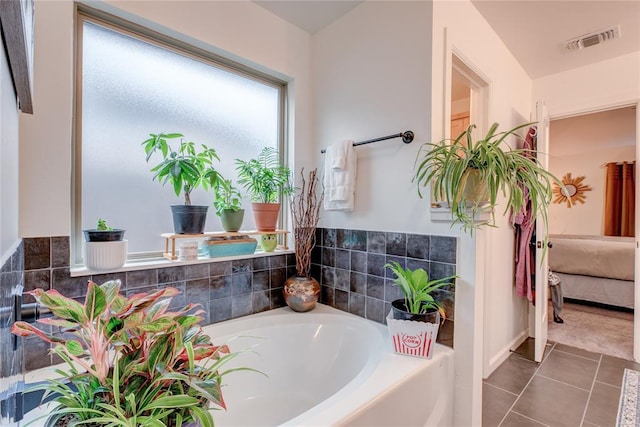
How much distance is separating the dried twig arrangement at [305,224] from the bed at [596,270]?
3442mm

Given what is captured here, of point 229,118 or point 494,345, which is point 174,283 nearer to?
point 229,118

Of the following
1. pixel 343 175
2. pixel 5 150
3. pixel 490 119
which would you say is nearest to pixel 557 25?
pixel 490 119

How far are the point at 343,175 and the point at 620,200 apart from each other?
5.35 m

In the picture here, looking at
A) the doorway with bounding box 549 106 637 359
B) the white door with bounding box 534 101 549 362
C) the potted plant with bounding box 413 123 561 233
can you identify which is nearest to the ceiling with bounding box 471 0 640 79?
the white door with bounding box 534 101 549 362

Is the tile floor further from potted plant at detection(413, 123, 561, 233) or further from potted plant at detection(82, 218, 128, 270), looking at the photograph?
potted plant at detection(82, 218, 128, 270)

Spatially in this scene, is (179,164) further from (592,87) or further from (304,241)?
(592,87)

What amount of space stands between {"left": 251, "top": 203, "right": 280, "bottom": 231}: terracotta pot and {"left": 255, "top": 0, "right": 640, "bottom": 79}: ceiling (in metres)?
1.36

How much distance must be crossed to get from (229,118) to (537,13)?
89.1 inches

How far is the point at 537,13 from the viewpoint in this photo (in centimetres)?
208

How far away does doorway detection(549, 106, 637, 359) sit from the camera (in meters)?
3.04

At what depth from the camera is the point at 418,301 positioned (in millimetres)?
1477

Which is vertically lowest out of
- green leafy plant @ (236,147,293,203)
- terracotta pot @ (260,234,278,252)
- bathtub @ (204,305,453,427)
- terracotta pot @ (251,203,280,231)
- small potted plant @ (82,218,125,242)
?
bathtub @ (204,305,453,427)

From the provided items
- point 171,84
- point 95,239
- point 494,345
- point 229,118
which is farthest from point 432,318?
point 171,84

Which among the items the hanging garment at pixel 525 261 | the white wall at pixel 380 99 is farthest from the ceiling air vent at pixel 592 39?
the white wall at pixel 380 99
